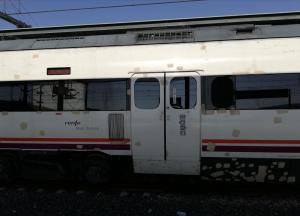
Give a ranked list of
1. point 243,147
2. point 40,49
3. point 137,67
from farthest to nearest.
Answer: point 40,49
point 137,67
point 243,147

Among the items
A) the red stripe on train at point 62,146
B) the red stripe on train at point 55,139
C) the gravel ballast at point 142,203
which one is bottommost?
the gravel ballast at point 142,203

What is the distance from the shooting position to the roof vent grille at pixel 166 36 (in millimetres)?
8266

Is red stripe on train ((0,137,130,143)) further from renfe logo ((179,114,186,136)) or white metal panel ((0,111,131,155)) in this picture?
renfe logo ((179,114,186,136))

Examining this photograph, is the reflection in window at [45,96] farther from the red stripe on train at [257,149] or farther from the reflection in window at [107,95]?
the red stripe on train at [257,149]

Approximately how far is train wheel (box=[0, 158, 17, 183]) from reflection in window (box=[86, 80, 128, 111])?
7.33 feet

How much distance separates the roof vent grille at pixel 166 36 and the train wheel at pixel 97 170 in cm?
259

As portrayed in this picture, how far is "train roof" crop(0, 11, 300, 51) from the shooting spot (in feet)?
26.4

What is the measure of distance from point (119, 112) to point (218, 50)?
7.32 ft

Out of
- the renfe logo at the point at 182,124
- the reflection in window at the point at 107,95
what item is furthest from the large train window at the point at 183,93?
the reflection in window at the point at 107,95

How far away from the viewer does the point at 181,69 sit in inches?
310

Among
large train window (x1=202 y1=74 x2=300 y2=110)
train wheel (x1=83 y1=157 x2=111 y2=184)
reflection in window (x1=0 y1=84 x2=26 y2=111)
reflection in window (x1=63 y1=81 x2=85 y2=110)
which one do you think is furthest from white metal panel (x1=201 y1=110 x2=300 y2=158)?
reflection in window (x1=0 y1=84 x2=26 y2=111)

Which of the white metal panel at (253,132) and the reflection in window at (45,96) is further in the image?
the reflection in window at (45,96)

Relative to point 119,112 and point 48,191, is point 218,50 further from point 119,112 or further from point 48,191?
point 48,191

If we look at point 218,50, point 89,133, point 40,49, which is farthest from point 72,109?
point 218,50
